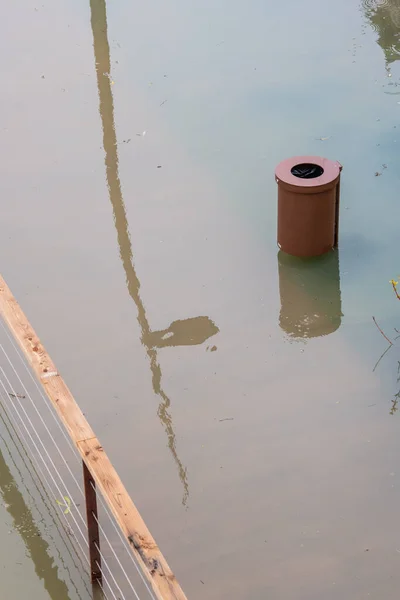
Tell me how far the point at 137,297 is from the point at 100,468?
3.19 meters

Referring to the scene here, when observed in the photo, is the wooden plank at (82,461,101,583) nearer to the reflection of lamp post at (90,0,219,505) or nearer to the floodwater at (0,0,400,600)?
the floodwater at (0,0,400,600)

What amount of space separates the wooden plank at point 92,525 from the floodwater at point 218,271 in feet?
1.03

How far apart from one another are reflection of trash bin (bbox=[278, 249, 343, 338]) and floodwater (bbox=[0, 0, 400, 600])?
0.02 m

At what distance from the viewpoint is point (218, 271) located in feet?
23.2

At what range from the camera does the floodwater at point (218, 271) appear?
508 cm

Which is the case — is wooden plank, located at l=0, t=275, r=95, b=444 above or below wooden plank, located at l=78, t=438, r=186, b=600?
above

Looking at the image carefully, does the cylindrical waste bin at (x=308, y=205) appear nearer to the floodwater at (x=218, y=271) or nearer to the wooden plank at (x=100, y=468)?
the floodwater at (x=218, y=271)

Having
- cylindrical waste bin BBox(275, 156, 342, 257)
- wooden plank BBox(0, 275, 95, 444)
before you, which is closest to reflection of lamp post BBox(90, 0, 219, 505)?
cylindrical waste bin BBox(275, 156, 342, 257)

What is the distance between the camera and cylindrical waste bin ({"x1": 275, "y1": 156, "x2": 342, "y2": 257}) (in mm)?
6676

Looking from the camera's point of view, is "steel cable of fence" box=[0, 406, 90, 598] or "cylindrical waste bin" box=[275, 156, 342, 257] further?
"cylindrical waste bin" box=[275, 156, 342, 257]

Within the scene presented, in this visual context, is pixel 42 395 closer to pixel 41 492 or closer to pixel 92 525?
pixel 41 492

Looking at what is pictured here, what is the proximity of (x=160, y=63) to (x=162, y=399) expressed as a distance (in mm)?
5267

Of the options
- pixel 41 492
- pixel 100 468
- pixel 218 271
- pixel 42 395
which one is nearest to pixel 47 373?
pixel 100 468

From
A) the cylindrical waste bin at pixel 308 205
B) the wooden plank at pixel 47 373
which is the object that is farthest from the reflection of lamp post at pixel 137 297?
the wooden plank at pixel 47 373
